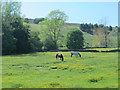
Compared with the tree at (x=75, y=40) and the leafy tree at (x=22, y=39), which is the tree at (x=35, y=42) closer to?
the leafy tree at (x=22, y=39)

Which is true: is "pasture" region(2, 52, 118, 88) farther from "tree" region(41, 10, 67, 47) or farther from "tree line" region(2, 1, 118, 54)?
"tree" region(41, 10, 67, 47)

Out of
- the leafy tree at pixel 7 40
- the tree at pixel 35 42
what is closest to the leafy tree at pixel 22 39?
the tree at pixel 35 42

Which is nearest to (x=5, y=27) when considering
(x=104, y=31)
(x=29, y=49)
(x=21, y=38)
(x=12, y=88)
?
(x=21, y=38)

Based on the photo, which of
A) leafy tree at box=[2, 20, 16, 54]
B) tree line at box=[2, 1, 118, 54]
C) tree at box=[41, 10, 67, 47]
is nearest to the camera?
leafy tree at box=[2, 20, 16, 54]

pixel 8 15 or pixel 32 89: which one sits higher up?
pixel 8 15

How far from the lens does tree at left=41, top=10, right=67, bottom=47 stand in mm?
82250

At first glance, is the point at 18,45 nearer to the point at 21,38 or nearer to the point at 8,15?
the point at 21,38

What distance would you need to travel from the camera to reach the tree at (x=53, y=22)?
82.2 metres

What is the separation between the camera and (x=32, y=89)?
14023 mm

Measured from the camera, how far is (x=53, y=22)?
82.1 meters

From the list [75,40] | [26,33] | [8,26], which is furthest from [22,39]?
[75,40]

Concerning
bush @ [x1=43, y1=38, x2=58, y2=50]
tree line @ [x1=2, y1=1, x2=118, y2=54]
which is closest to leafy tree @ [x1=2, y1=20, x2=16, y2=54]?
tree line @ [x1=2, y1=1, x2=118, y2=54]

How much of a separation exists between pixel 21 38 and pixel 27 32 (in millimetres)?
3271

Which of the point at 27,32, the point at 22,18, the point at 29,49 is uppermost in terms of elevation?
the point at 22,18
